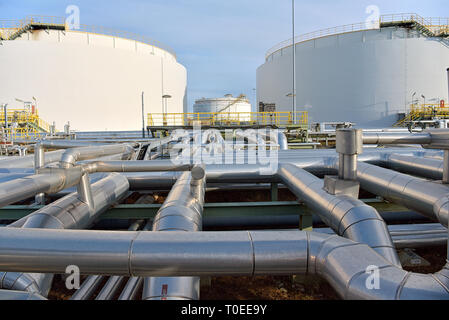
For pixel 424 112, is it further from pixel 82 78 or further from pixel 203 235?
pixel 82 78

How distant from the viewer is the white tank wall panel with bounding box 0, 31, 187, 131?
18312 mm

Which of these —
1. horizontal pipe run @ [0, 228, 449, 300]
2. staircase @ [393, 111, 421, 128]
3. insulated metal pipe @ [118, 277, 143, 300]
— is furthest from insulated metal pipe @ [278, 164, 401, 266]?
staircase @ [393, 111, 421, 128]

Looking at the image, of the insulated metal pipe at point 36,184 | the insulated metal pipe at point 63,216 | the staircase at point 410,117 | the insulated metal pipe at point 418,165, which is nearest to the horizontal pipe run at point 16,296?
the insulated metal pipe at point 36,184

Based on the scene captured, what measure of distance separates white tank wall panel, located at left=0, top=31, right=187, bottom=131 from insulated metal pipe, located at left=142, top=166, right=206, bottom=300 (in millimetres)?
18795

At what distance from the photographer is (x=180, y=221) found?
2260 millimetres

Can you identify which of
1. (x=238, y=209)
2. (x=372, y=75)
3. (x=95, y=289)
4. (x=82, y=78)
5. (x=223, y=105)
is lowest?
(x=95, y=289)

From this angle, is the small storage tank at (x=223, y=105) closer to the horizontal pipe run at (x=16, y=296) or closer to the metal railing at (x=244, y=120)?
the metal railing at (x=244, y=120)

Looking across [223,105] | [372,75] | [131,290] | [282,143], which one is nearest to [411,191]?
[131,290]

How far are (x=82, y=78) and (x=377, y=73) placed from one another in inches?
791

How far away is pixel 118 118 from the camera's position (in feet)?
68.1

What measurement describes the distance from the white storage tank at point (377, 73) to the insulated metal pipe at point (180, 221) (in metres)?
15.6
